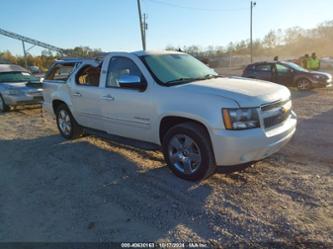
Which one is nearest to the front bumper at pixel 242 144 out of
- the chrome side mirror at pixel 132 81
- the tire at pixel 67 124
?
the chrome side mirror at pixel 132 81

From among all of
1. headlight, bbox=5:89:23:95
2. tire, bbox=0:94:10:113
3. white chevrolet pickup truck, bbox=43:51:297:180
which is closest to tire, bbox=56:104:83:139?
white chevrolet pickup truck, bbox=43:51:297:180

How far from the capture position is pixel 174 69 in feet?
16.2

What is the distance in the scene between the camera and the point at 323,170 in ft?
14.7

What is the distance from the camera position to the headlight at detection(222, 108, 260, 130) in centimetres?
373

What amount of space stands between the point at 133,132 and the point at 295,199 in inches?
100

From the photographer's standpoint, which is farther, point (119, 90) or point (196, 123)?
point (119, 90)

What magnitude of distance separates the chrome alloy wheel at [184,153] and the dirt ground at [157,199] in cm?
21

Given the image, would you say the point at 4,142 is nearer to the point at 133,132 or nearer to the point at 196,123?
the point at 133,132

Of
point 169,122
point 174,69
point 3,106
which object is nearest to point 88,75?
point 174,69

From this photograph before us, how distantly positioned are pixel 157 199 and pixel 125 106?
1713 mm

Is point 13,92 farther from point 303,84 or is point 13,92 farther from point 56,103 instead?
point 303,84

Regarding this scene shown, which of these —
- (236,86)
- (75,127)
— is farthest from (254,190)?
(75,127)

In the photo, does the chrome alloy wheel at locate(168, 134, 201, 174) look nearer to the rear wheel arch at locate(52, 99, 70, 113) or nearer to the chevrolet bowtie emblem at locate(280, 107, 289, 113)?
the chevrolet bowtie emblem at locate(280, 107, 289, 113)

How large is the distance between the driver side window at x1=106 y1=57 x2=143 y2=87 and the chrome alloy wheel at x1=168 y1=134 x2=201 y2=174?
1.35 meters
